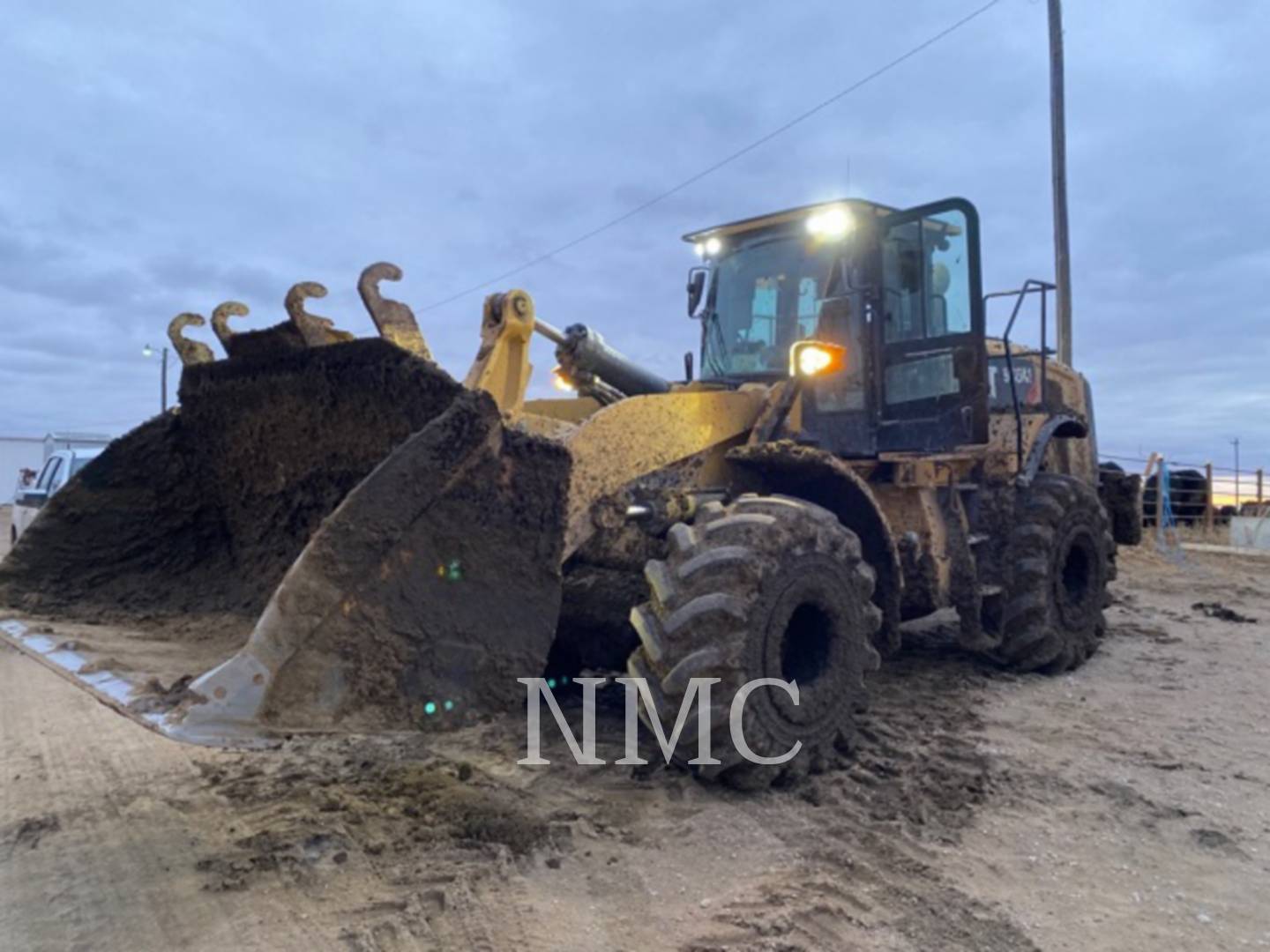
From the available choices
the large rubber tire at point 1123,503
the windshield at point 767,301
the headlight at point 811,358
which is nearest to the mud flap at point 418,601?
the headlight at point 811,358

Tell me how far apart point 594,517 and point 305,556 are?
1457 mm

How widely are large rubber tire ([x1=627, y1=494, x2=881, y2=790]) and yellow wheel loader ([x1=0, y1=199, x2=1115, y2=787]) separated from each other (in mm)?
13

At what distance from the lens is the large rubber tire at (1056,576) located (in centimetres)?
662

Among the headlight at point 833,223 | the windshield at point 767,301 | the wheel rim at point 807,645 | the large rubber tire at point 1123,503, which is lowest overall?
the wheel rim at point 807,645

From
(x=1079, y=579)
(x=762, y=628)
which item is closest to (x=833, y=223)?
(x=762, y=628)

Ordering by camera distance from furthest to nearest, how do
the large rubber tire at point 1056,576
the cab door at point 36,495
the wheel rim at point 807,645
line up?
1. the cab door at point 36,495
2. the large rubber tire at point 1056,576
3. the wheel rim at point 807,645

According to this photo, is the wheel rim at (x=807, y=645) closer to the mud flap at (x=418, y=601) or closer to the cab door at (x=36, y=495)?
the mud flap at (x=418, y=601)

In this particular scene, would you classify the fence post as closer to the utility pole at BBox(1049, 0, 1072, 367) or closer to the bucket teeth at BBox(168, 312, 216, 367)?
the utility pole at BBox(1049, 0, 1072, 367)

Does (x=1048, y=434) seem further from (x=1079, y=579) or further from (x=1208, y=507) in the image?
(x=1208, y=507)

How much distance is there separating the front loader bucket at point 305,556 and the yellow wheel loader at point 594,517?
12 mm

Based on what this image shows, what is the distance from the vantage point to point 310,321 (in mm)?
4512

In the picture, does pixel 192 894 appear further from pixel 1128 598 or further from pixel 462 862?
pixel 1128 598

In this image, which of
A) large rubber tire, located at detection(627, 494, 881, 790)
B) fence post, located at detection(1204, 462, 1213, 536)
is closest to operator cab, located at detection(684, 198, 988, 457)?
large rubber tire, located at detection(627, 494, 881, 790)
